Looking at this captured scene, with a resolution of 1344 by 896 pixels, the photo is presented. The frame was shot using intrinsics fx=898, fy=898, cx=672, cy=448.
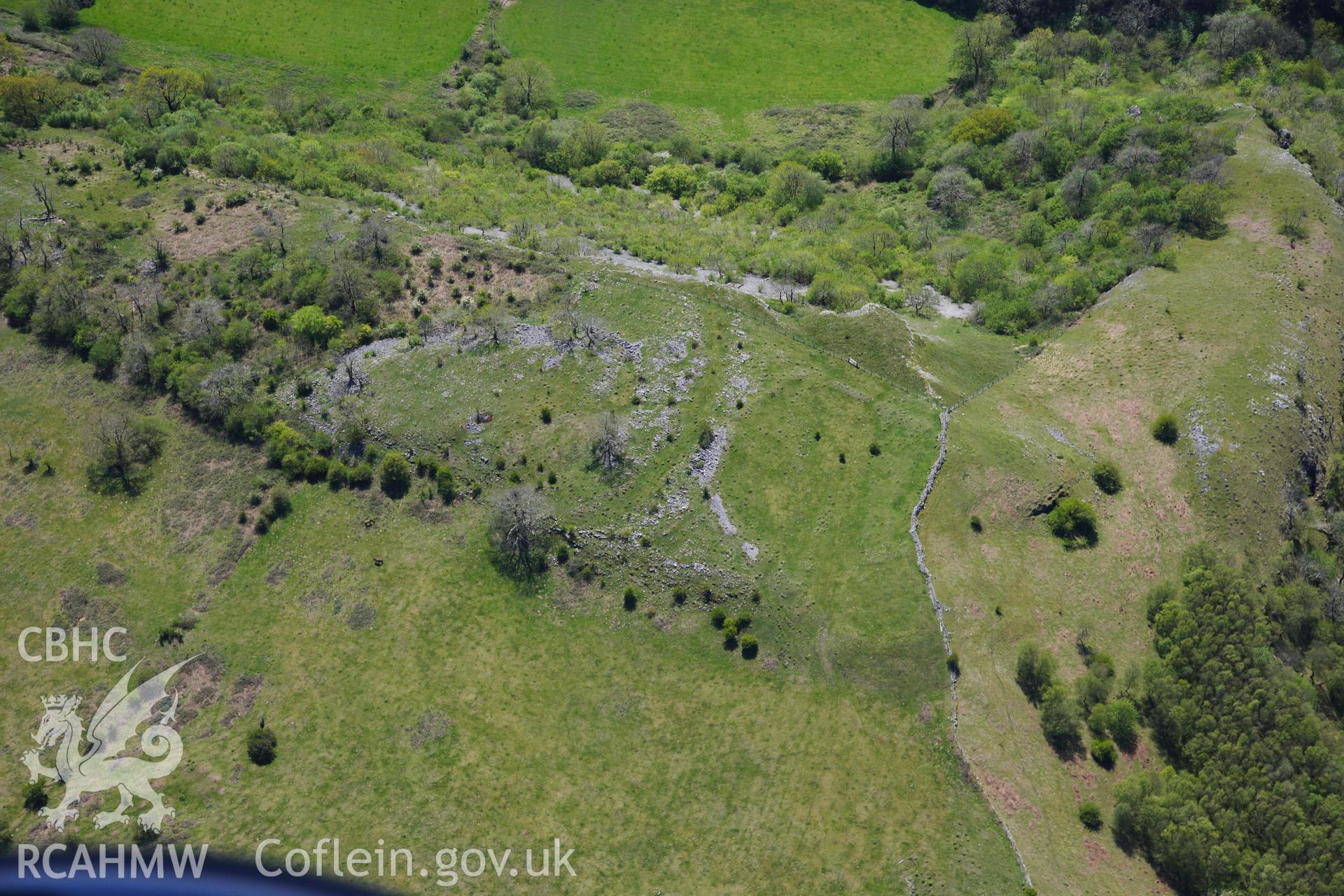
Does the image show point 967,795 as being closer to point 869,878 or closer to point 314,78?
point 869,878

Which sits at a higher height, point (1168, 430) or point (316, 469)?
point (1168, 430)

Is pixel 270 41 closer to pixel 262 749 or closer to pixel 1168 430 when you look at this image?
pixel 262 749

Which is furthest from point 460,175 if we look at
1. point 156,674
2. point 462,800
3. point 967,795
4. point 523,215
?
point 967,795

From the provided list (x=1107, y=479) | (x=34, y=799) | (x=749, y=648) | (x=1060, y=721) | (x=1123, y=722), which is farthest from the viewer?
(x=1107, y=479)

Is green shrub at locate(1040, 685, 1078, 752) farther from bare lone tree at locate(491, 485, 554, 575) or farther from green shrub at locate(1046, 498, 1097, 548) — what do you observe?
bare lone tree at locate(491, 485, 554, 575)

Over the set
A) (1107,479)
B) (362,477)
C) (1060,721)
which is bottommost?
(1060,721)

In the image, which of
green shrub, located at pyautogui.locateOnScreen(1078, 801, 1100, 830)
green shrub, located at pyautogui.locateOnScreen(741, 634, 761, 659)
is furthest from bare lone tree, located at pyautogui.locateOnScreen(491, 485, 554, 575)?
green shrub, located at pyautogui.locateOnScreen(1078, 801, 1100, 830)

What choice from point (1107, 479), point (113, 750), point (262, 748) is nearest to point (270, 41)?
point (113, 750)
